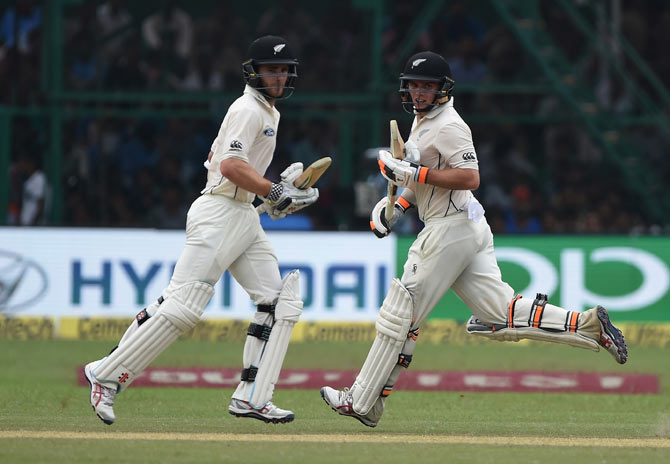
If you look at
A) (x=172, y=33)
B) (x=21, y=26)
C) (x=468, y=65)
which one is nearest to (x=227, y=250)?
(x=172, y=33)

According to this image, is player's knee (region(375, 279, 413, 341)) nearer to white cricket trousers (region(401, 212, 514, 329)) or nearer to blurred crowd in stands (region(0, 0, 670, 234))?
white cricket trousers (region(401, 212, 514, 329))

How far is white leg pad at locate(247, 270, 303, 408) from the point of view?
23.4 feet

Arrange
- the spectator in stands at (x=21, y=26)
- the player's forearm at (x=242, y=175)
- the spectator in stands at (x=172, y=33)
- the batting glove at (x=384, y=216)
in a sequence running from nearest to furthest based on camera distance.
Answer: the player's forearm at (x=242, y=175) < the batting glove at (x=384, y=216) < the spectator in stands at (x=21, y=26) < the spectator in stands at (x=172, y=33)

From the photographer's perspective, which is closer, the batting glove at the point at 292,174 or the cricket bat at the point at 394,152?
the cricket bat at the point at 394,152

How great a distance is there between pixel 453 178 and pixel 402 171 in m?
0.28

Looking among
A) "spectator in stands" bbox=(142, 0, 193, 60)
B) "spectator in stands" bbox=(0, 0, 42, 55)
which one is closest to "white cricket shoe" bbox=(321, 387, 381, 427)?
"spectator in stands" bbox=(142, 0, 193, 60)

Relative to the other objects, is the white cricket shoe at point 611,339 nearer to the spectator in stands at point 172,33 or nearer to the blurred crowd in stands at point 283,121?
the blurred crowd in stands at point 283,121

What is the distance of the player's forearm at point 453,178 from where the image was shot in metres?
6.92

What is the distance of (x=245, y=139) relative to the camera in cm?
702

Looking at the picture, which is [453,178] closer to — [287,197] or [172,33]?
[287,197]

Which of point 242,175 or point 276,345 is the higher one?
point 242,175

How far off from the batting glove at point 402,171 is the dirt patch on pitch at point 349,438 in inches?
53.6

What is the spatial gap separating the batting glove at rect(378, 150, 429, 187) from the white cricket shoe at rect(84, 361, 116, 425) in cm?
189

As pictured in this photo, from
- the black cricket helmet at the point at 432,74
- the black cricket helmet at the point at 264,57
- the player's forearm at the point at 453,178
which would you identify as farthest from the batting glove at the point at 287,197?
the black cricket helmet at the point at 432,74
